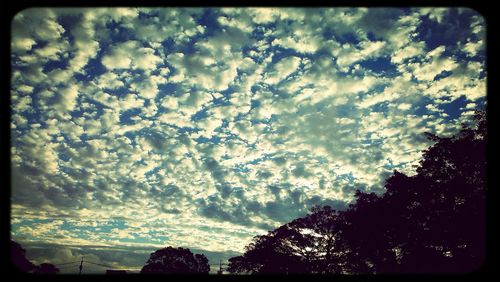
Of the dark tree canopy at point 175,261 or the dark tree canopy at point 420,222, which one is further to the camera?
the dark tree canopy at point 175,261

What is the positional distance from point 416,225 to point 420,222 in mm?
321

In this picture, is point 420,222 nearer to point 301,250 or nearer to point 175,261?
point 301,250

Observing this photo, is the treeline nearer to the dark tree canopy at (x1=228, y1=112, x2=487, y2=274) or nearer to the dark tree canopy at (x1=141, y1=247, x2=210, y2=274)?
the dark tree canopy at (x1=228, y1=112, x2=487, y2=274)

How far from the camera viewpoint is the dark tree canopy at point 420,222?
15.2m

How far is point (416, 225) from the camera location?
61.2 feet

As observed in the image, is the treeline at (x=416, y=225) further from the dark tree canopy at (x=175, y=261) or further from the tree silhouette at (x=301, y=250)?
the dark tree canopy at (x=175, y=261)

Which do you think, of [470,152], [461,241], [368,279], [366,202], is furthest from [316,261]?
[368,279]

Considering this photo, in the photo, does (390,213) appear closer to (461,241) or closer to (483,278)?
(461,241)

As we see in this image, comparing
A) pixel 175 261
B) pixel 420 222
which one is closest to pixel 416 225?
pixel 420 222

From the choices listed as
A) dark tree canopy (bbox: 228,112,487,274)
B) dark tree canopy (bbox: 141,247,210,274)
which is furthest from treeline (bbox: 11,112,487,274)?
dark tree canopy (bbox: 141,247,210,274)

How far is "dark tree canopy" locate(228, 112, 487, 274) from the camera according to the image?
15211 mm

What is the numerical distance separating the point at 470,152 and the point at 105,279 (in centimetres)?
1899

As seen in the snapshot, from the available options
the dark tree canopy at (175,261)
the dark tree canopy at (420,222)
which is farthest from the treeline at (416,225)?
the dark tree canopy at (175,261)

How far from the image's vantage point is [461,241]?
1534cm
